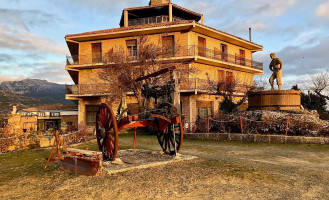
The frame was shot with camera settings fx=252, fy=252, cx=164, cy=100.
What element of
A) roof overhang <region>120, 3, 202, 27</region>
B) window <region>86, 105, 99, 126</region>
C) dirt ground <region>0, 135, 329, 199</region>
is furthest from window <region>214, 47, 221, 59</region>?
dirt ground <region>0, 135, 329, 199</region>

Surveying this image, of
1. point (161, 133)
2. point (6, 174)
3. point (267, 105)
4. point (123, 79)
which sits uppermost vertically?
point (123, 79)

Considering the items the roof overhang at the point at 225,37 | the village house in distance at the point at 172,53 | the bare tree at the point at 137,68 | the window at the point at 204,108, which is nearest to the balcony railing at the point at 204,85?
the village house in distance at the point at 172,53

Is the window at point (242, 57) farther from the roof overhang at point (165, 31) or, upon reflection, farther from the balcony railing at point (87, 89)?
the balcony railing at point (87, 89)

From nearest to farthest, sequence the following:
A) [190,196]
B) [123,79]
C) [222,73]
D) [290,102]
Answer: [190,196], [290,102], [123,79], [222,73]

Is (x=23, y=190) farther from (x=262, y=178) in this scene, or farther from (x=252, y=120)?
(x=252, y=120)

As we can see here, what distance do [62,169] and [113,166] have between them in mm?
1370

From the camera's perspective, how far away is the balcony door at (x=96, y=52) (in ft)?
83.2

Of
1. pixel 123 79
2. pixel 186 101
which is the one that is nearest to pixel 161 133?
pixel 123 79

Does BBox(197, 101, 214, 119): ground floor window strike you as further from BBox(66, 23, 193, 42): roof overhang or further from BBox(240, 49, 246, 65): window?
BBox(66, 23, 193, 42): roof overhang

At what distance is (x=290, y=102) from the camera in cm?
1429

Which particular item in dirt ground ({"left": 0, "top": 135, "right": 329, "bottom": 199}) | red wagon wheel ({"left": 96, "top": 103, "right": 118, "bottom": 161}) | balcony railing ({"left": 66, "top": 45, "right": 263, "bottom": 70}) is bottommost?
dirt ground ({"left": 0, "top": 135, "right": 329, "bottom": 199})

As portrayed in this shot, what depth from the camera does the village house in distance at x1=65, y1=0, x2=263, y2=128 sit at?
2322 centimetres

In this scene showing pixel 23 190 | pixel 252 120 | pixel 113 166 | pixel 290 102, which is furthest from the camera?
pixel 290 102

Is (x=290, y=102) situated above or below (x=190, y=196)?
above
